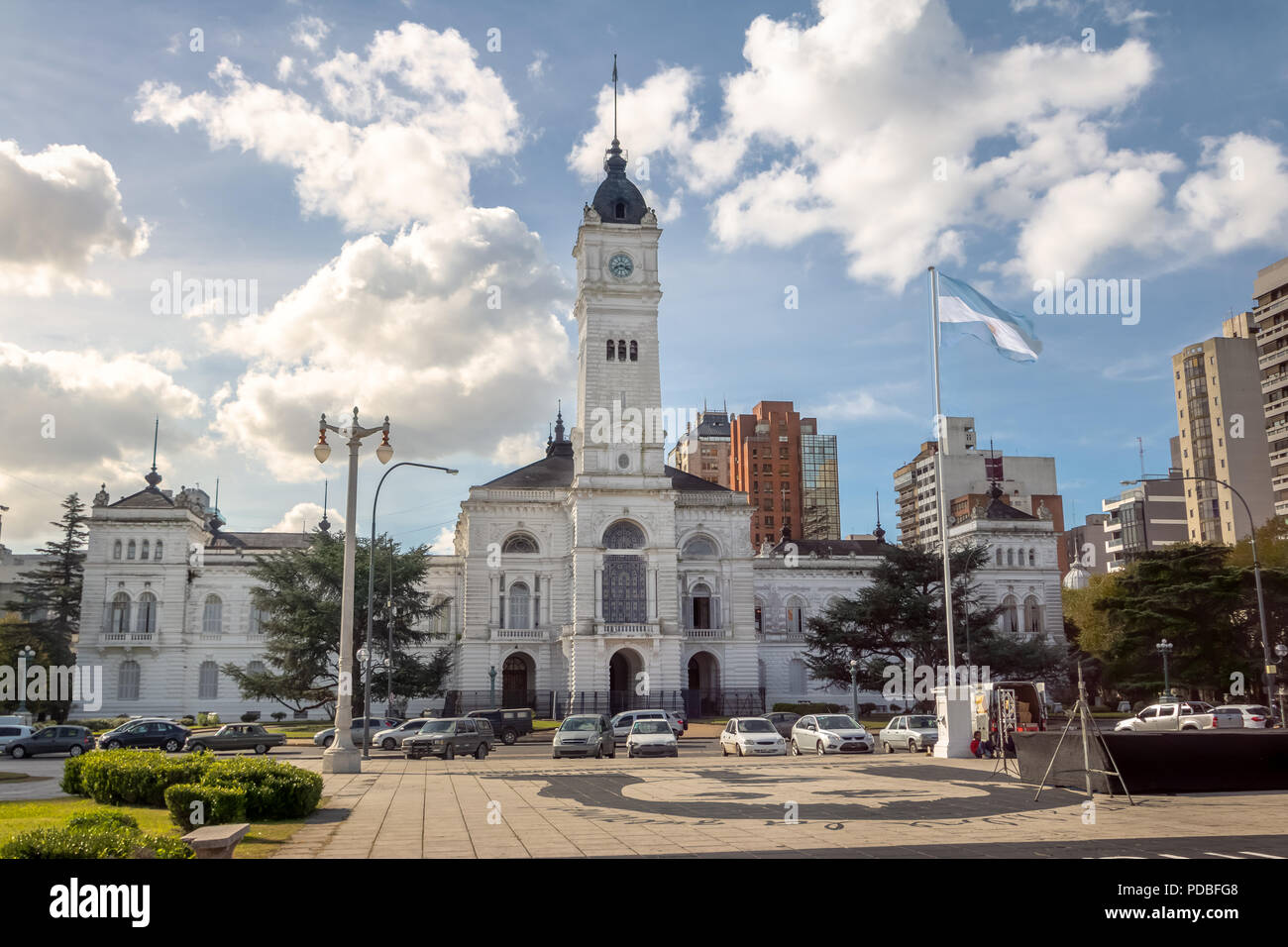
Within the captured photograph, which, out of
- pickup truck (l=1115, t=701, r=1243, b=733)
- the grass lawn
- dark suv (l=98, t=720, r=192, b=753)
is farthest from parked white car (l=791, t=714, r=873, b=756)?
dark suv (l=98, t=720, r=192, b=753)

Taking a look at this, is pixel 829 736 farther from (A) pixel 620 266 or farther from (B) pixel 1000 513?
(B) pixel 1000 513

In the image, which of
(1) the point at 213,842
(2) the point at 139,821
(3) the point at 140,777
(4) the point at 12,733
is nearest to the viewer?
(1) the point at 213,842

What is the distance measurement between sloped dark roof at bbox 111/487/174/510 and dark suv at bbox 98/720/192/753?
30637mm

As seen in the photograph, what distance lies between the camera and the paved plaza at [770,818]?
1239 centimetres

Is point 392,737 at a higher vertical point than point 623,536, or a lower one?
→ lower

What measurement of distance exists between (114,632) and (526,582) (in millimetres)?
26646

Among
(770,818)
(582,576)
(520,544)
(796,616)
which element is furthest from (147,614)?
(770,818)

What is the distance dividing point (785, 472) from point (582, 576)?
290 feet

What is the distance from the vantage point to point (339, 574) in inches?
2195

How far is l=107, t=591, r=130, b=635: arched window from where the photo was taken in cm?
6731

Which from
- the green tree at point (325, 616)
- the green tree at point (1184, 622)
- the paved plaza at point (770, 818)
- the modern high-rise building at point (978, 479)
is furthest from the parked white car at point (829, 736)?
the modern high-rise building at point (978, 479)

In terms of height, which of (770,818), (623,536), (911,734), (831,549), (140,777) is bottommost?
(911,734)

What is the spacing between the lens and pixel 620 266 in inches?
2689

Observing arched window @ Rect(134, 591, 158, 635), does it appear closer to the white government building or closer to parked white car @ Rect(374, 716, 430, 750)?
the white government building
